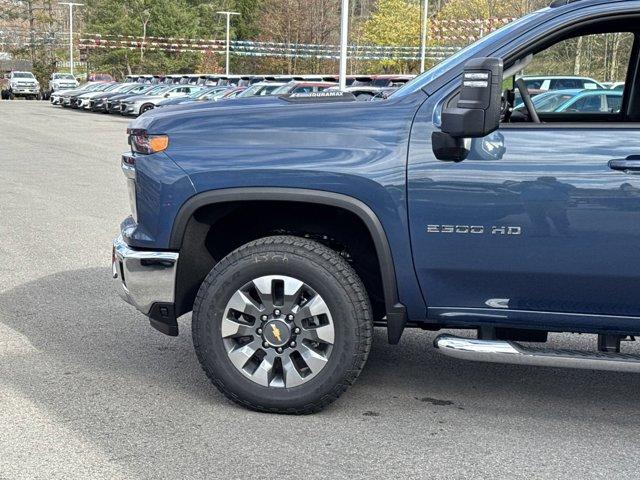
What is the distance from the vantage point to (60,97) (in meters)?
46.2

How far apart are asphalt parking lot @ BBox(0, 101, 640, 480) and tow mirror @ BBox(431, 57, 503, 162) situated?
1.43 meters

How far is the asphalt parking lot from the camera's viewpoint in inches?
147

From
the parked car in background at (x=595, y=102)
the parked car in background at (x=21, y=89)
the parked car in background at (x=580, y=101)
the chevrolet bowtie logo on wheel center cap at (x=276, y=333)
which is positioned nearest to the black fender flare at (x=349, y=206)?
the chevrolet bowtie logo on wheel center cap at (x=276, y=333)

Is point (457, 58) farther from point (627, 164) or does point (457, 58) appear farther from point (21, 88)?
point (21, 88)

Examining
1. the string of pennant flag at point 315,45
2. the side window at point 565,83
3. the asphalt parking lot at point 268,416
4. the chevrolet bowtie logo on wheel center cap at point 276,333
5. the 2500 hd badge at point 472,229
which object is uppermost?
the string of pennant flag at point 315,45

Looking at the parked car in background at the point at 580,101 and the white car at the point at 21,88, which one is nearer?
the parked car in background at the point at 580,101

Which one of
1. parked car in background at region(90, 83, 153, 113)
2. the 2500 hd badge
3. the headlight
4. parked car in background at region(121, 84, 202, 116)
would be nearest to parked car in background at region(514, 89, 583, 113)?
the 2500 hd badge

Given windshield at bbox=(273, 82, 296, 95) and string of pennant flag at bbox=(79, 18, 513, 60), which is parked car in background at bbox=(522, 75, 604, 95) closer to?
string of pennant flag at bbox=(79, 18, 513, 60)

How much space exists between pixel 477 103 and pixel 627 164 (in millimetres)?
745

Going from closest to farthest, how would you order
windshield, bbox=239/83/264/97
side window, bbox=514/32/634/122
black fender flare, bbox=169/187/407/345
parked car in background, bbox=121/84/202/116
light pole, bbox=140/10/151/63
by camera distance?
black fender flare, bbox=169/187/407/345 → side window, bbox=514/32/634/122 → windshield, bbox=239/83/264/97 → parked car in background, bbox=121/84/202/116 → light pole, bbox=140/10/151/63

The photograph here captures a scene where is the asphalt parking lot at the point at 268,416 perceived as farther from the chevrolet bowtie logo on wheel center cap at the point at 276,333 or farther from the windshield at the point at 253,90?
the windshield at the point at 253,90

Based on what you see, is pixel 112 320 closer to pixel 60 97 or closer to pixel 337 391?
pixel 337 391

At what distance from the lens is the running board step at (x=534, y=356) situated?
387cm

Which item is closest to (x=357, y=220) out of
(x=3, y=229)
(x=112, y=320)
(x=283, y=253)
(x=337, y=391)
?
(x=283, y=253)
